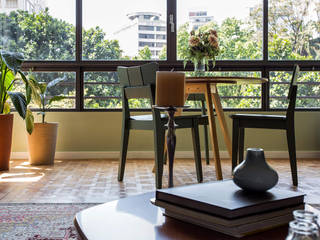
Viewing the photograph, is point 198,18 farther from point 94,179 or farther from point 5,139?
point 5,139

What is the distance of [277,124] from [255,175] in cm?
195

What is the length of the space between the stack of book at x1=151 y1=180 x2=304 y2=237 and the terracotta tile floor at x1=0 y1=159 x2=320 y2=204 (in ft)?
4.86

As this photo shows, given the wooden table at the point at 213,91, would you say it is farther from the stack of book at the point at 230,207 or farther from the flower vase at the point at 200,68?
the stack of book at the point at 230,207

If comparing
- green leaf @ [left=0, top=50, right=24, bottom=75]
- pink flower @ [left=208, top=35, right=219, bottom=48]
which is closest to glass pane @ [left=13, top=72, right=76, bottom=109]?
green leaf @ [left=0, top=50, right=24, bottom=75]

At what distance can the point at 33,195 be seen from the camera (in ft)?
8.08

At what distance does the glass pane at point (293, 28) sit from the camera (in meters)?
4.49

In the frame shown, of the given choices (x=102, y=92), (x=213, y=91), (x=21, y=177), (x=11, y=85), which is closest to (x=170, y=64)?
(x=102, y=92)

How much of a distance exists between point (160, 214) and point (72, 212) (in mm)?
1214

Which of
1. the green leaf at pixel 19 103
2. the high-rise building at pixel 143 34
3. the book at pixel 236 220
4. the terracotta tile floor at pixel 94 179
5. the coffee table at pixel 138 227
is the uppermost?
the high-rise building at pixel 143 34

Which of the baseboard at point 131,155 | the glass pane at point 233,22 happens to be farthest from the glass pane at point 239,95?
the baseboard at point 131,155

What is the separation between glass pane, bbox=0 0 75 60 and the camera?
4.31 meters

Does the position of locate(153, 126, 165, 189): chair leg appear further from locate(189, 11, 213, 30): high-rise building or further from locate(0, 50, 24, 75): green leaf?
locate(189, 11, 213, 30): high-rise building

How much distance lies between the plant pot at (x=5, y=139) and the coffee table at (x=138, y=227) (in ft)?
8.99

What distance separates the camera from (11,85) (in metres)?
3.54
